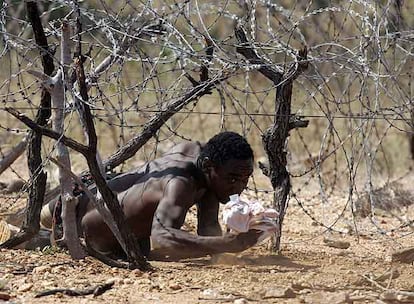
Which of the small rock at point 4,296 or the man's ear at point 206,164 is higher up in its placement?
the man's ear at point 206,164

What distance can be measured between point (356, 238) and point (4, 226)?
7.85 ft

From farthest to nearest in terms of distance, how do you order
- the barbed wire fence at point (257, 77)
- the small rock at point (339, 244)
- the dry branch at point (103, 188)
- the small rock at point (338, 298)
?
the small rock at point (339, 244) → the barbed wire fence at point (257, 77) → the dry branch at point (103, 188) → the small rock at point (338, 298)

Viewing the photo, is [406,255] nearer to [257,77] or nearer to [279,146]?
[279,146]

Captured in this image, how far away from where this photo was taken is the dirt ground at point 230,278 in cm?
419

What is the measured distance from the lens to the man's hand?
4922mm

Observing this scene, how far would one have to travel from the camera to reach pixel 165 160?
5461mm

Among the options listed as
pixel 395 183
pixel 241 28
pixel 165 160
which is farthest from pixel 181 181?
pixel 395 183

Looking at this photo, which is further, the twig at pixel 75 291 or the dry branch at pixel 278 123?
the dry branch at pixel 278 123

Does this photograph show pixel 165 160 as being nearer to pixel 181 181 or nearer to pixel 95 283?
pixel 181 181

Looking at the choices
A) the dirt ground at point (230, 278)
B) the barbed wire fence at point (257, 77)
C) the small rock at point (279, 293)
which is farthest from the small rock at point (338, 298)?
the barbed wire fence at point (257, 77)

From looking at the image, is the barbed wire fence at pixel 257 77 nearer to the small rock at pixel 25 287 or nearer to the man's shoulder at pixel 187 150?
the man's shoulder at pixel 187 150

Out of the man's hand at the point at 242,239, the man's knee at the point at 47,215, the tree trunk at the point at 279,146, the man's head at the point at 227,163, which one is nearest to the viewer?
the man's hand at the point at 242,239

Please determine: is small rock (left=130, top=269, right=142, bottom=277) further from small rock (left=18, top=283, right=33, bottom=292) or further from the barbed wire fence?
the barbed wire fence

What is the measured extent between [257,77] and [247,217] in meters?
8.42
